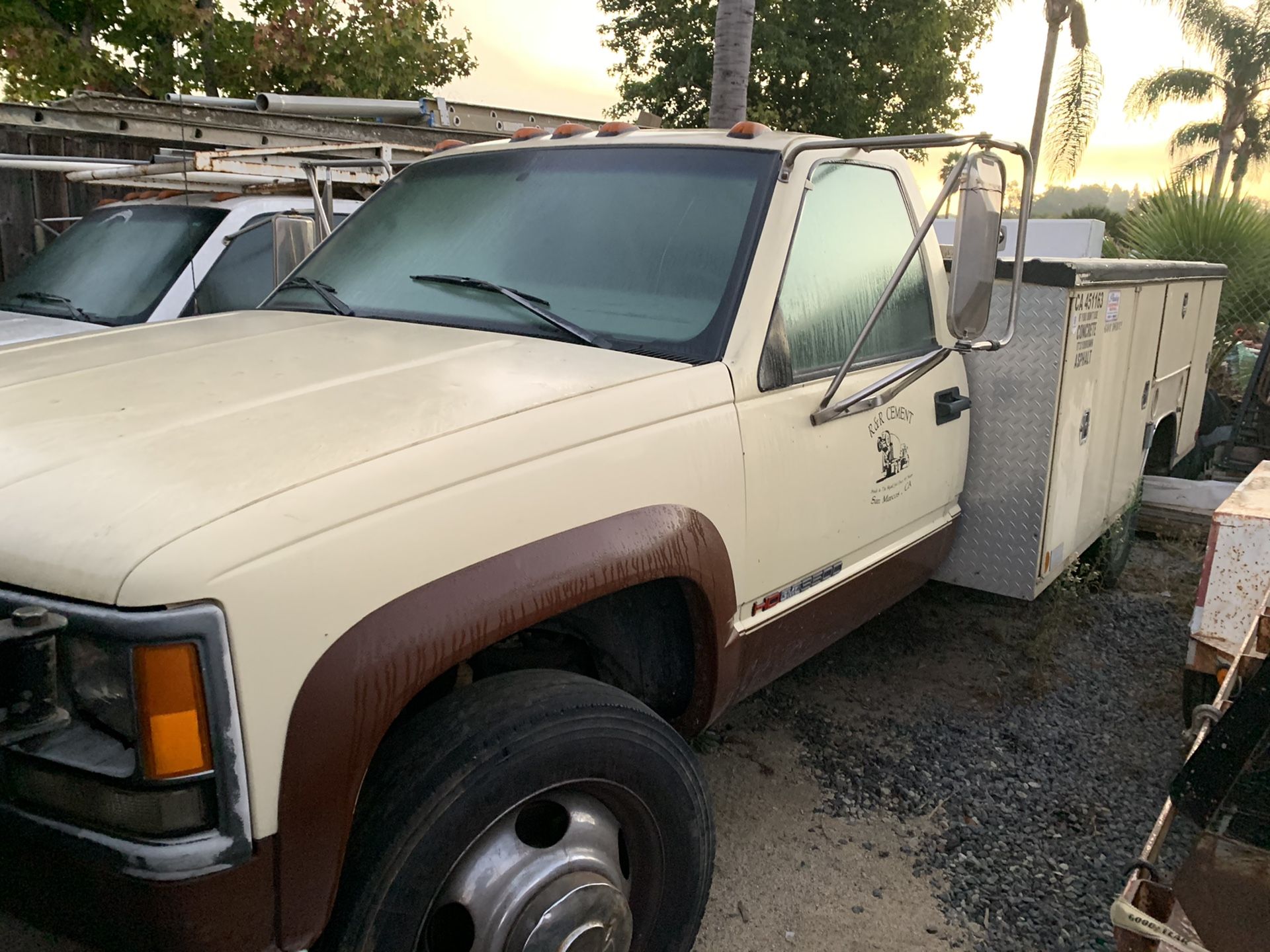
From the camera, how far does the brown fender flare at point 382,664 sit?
1659 mm

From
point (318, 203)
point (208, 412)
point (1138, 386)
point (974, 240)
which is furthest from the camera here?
point (1138, 386)

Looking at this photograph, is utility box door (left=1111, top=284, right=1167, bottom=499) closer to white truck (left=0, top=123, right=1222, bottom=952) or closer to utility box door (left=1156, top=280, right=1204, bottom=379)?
utility box door (left=1156, top=280, right=1204, bottom=379)

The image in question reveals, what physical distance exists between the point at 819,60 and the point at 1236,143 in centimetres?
2567

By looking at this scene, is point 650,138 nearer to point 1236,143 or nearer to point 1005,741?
point 1005,741

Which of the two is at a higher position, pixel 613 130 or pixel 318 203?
pixel 613 130

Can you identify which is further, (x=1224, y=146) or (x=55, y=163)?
(x=1224, y=146)

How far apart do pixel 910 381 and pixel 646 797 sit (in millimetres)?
1546

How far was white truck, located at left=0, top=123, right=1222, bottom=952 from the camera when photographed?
1594 millimetres

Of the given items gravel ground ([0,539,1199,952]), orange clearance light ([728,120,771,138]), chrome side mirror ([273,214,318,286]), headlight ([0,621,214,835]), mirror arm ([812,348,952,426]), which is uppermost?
orange clearance light ([728,120,771,138])

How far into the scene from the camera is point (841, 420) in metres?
2.93

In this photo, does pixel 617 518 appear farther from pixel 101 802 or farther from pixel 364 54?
pixel 364 54

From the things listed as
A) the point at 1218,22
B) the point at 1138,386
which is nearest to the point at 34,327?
the point at 1138,386

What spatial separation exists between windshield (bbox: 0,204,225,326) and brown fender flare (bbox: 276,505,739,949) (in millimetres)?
4568

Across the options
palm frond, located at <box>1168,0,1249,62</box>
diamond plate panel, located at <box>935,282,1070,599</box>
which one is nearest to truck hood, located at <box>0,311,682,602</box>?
diamond plate panel, located at <box>935,282,1070,599</box>
